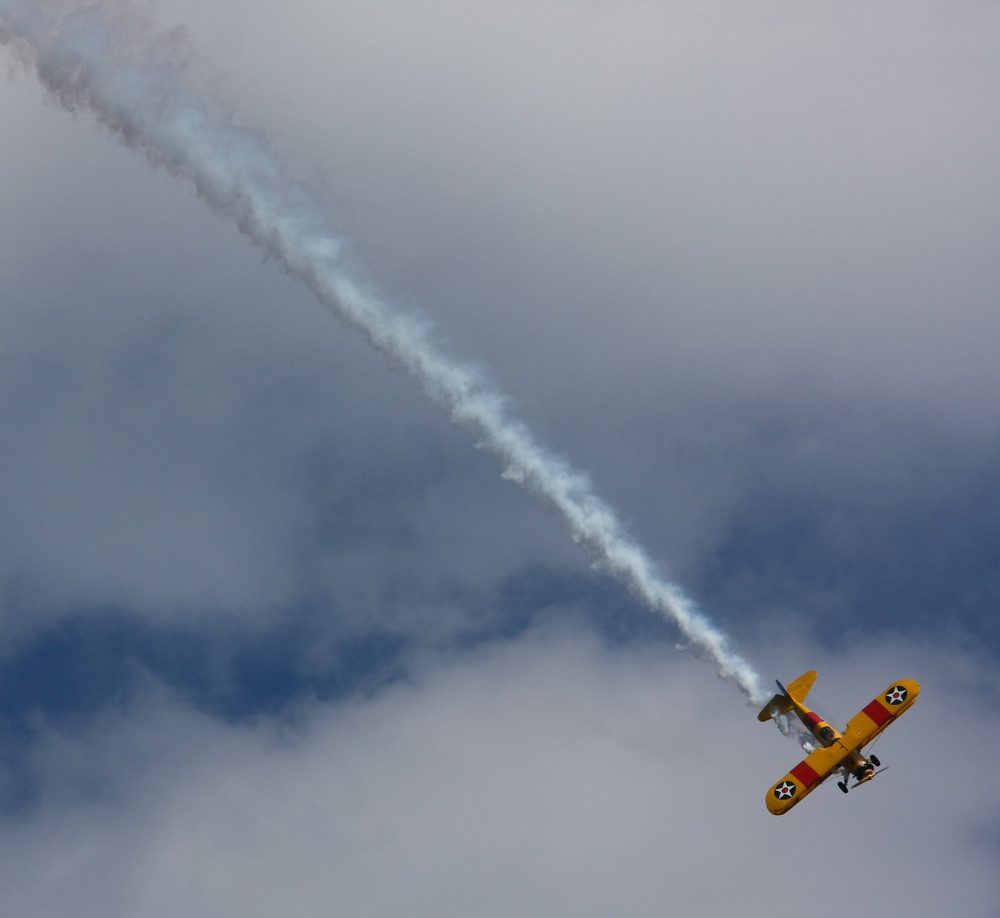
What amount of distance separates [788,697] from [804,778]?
401 centimetres

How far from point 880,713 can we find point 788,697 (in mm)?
4504

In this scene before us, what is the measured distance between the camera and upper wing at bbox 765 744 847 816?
79062 mm

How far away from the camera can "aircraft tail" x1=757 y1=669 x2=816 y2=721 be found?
263 feet

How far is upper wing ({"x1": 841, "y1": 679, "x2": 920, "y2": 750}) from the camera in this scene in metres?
79.2

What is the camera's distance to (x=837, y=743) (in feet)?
263

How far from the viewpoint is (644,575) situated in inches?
2918

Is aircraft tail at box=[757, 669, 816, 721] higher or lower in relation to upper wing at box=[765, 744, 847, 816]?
higher

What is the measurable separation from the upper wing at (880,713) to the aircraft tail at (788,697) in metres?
2.79

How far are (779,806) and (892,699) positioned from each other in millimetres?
7638

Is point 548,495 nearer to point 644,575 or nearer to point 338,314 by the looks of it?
point 644,575

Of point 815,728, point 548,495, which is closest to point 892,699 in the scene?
point 815,728

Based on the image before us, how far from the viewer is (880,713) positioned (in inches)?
3120

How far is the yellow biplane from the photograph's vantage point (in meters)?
79.2

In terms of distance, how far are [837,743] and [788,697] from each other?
326cm
